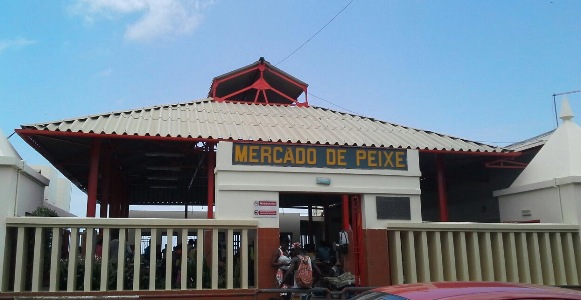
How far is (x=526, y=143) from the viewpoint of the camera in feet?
52.2

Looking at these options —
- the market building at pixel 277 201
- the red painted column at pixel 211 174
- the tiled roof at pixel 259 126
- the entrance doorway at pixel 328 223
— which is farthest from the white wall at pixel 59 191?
the red painted column at pixel 211 174

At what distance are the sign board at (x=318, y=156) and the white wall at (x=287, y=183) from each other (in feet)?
0.36

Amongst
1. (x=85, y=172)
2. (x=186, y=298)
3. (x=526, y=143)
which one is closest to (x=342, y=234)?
(x=186, y=298)

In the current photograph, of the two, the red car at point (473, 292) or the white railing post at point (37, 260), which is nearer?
the red car at point (473, 292)

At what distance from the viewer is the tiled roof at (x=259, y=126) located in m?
12.0

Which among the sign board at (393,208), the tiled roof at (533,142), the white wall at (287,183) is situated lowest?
the sign board at (393,208)

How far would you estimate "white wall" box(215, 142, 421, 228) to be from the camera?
10.6 m

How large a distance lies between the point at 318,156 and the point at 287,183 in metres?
0.89

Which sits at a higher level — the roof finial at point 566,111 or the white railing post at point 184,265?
the roof finial at point 566,111

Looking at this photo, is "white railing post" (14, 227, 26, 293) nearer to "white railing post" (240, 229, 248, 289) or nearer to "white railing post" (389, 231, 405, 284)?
"white railing post" (240, 229, 248, 289)

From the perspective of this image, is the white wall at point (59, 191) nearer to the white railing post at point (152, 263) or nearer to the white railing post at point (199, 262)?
the white railing post at point (152, 263)

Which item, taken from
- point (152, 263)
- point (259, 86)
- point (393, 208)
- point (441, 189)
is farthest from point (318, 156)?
point (259, 86)

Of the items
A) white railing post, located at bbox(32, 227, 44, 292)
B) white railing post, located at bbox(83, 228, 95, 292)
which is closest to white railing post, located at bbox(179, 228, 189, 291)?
white railing post, located at bbox(83, 228, 95, 292)

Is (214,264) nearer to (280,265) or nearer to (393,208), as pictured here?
(280,265)
